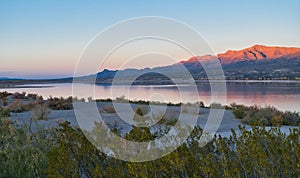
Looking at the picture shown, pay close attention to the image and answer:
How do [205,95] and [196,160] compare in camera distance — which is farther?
[205,95]

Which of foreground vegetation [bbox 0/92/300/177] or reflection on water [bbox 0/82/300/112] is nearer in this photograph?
foreground vegetation [bbox 0/92/300/177]

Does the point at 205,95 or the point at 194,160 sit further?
the point at 205,95

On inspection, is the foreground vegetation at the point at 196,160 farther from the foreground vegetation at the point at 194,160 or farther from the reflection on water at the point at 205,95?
the reflection on water at the point at 205,95

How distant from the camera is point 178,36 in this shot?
13.7 ft

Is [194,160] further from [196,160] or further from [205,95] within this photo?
[205,95]

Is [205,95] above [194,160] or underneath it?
underneath

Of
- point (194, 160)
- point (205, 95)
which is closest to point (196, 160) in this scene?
point (194, 160)

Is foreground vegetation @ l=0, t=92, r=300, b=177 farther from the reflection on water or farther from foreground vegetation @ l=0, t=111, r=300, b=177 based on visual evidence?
the reflection on water

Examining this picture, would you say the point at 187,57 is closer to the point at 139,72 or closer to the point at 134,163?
the point at 139,72

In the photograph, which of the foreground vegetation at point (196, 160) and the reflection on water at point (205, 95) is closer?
the foreground vegetation at point (196, 160)

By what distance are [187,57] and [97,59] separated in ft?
3.59

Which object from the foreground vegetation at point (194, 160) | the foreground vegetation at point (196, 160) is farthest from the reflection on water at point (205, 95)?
the foreground vegetation at point (196, 160)

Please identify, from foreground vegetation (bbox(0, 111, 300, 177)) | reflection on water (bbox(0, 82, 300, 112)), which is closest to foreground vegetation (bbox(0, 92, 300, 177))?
foreground vegetation (bbox(0, 111, 300, 177))

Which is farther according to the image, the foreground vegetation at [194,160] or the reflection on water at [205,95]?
the reflection on water at [205,95]
